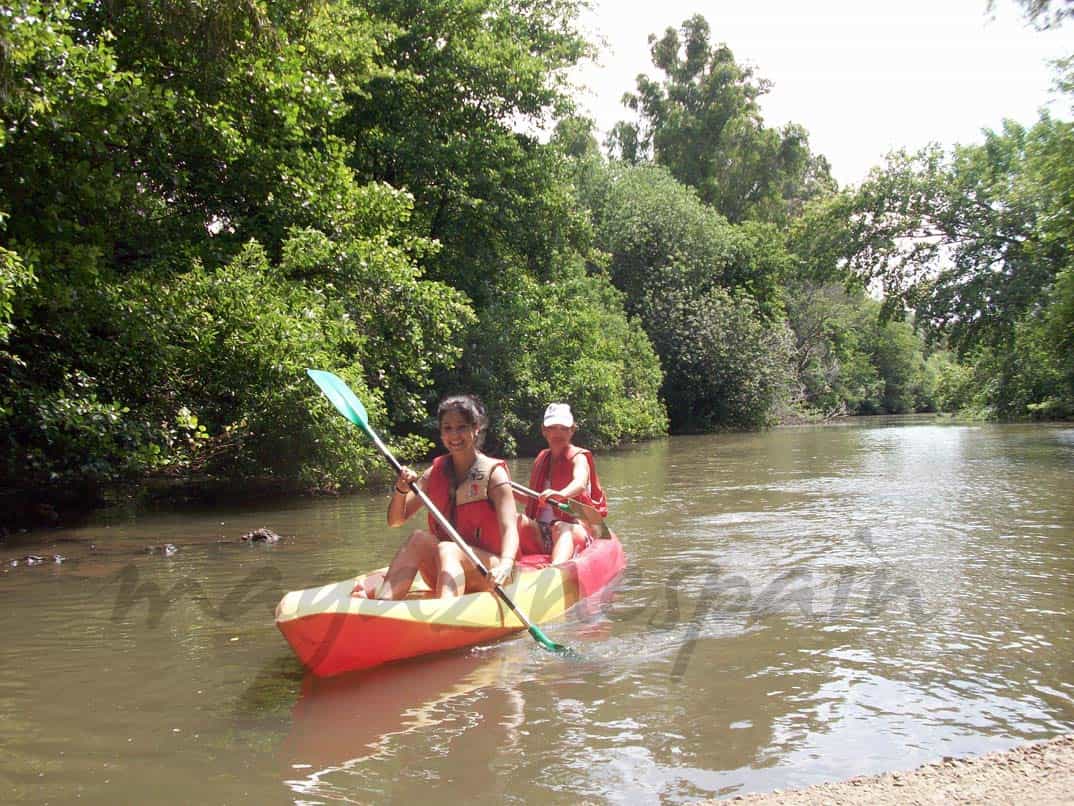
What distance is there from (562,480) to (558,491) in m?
0.30

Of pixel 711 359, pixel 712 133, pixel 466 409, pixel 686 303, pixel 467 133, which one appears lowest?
pixel 466 409

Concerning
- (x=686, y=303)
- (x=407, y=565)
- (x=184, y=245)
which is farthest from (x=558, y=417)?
(x=686, y=303)

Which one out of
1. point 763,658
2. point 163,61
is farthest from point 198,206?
point 763,658

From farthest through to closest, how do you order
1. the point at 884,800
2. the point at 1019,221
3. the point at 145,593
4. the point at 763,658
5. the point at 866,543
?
the point at 1019,221 < the point at 866,543 < the point at 145,593 < the point at 763,658 < the point at 884,800

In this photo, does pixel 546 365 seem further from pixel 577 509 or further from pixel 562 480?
pixel 577 509

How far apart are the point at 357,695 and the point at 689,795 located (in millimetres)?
1771

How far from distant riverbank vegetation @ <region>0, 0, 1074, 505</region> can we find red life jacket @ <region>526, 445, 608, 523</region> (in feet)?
12.0

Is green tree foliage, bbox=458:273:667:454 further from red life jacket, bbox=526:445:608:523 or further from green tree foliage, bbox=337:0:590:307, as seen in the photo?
red life jacket, bbox=526:445:608:523

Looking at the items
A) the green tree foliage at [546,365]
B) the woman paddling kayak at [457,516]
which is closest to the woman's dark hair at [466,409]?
the woman paddling kayak at [457,516]

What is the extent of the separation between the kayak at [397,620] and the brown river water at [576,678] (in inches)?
4.8

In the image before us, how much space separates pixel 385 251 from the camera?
38.2 ft

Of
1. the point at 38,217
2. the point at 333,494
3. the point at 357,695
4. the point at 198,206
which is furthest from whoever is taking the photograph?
the point at 333,494

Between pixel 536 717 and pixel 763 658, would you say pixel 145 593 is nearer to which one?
pixel 536 717

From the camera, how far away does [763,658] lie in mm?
4801
